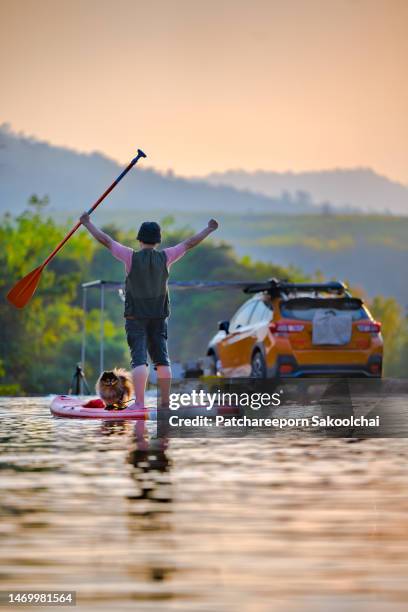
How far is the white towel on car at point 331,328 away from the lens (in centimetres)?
2447

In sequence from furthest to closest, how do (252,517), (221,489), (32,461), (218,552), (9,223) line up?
(9,223) → (32,461) → (221,489) → (252,517) → (218,552)

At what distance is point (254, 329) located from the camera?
2584cm

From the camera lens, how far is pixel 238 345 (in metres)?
27.1

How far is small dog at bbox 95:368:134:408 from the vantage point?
17.4 meters

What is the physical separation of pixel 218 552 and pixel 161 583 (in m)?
0.75

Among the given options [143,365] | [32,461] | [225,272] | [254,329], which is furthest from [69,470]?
[225,272]

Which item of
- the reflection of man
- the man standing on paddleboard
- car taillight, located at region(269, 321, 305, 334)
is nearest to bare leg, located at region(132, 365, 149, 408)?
the man standing on paddleboard

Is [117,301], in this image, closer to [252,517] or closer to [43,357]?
[43,357]

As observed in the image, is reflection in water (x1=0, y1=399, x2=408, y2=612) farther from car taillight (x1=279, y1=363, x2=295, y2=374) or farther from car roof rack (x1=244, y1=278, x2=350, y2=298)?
car roof rack (x1=244, y1=278, x2=350, y2=298)

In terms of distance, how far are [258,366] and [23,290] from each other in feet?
20.8

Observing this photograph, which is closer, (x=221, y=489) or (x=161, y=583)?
(x=161, y=583)

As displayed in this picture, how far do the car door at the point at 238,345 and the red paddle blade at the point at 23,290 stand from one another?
6466 mm

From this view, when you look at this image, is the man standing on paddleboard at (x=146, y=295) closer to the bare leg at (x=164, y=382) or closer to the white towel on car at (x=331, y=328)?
the bare leg at (x=164, y=382)

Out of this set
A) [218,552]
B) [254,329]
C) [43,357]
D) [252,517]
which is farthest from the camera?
[43,357]
